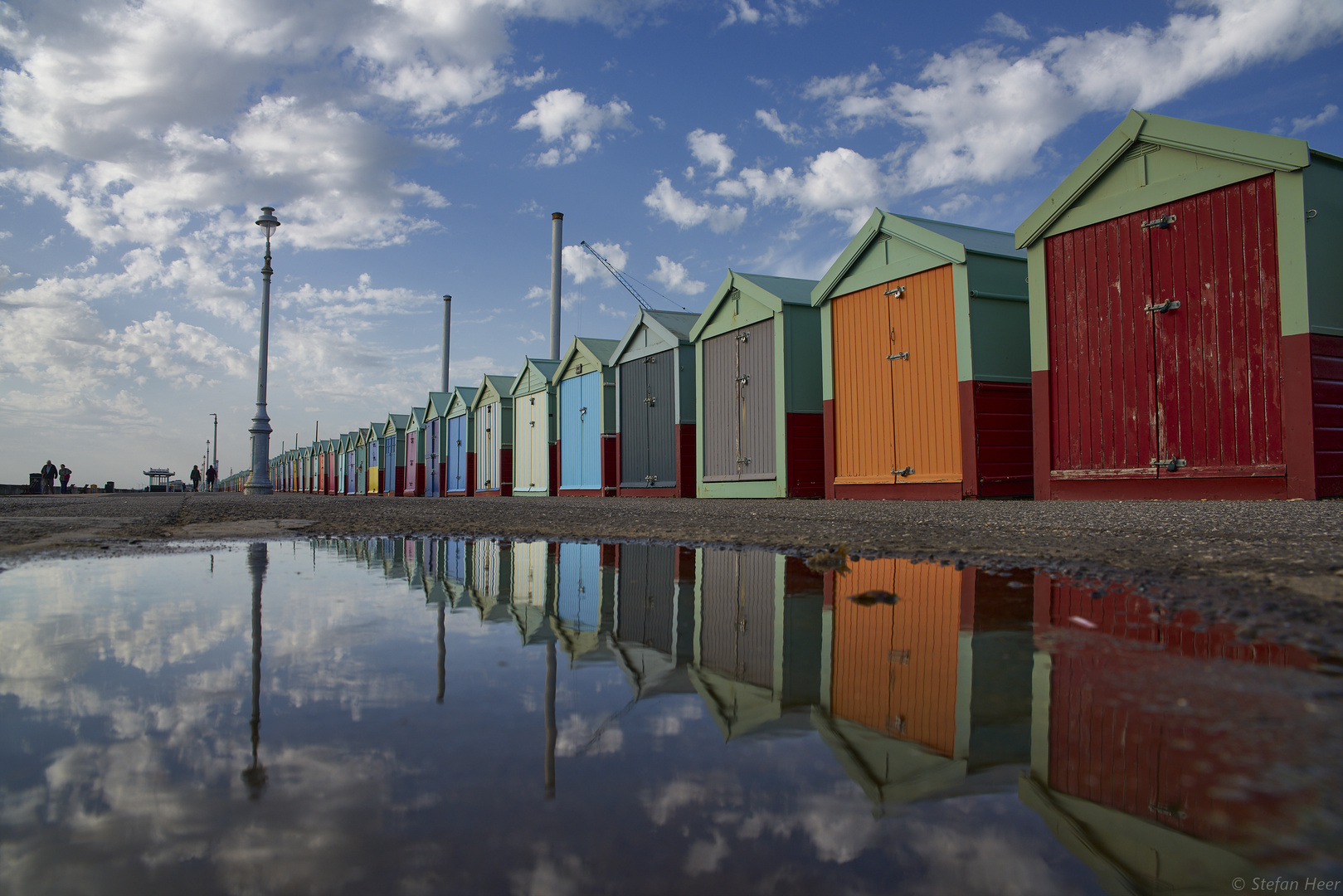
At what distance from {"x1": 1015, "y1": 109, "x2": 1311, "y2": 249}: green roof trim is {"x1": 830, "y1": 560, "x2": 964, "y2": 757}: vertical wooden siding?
21.8 ft

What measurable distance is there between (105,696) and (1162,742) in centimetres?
166

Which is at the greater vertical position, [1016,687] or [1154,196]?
[1154,196]

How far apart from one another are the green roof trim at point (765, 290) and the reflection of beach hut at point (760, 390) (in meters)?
0.02

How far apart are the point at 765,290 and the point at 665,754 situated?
39.2 ft

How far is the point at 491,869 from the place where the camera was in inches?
29.6

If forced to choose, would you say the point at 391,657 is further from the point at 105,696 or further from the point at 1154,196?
the point at 1154,196

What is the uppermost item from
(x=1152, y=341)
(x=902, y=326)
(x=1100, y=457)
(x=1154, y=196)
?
(x=1154, y=196)

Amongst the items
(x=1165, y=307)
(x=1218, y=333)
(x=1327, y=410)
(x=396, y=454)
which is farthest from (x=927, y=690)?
Result: (x=396, y=454)

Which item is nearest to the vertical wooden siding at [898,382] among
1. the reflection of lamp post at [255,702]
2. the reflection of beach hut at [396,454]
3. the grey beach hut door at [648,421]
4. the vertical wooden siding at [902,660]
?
the grey beach hut door at [648,421]

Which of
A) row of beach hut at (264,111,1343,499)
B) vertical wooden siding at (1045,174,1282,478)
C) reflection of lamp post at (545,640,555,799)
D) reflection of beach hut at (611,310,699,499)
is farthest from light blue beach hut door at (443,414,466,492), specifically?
reflection of lamp post at (545,640,555,799)

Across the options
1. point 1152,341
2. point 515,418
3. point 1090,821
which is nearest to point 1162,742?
point 1090,821

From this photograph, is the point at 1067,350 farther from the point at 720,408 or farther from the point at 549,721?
the point at 549,721

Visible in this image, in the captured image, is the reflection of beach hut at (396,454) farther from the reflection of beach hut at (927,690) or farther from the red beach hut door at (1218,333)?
the reflection of beach hut at (927,690)

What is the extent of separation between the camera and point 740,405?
44.1 ft
